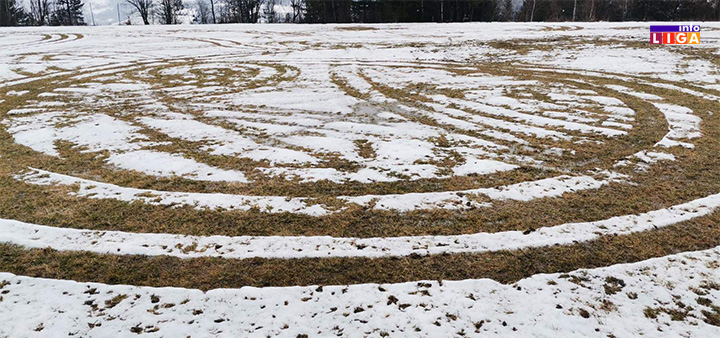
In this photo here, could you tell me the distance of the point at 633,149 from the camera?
771cm

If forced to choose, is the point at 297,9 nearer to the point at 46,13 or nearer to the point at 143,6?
the point at 143,6

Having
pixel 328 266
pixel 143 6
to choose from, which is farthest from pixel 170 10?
pixel 328 266

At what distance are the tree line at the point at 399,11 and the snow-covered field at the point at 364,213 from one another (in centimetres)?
4571

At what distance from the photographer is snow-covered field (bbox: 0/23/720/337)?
3842 millimetres

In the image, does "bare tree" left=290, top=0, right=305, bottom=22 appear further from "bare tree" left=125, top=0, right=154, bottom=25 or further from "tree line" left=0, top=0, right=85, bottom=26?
"tree line" left=0, top=0, right=85, bottom=26

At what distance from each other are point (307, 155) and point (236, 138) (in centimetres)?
198

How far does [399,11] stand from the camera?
179ft

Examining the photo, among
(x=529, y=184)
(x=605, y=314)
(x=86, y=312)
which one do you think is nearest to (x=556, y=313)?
(x=605, y=314)

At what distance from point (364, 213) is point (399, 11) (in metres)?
53.6

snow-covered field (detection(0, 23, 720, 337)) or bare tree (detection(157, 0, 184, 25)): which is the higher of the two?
bare tree (detection(157, 0, 184, 25))

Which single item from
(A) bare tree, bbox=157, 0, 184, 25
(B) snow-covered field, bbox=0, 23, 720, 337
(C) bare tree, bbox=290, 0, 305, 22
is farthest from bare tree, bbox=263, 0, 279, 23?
(B) snow-covered field, bbox=0, 23, 720, 337

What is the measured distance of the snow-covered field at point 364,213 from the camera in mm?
3842

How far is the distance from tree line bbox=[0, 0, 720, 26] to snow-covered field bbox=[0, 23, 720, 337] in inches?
1800

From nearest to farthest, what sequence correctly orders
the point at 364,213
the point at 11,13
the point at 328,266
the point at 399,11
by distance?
1. the point at 328,266
2. the point at 364,213
3. the point at 399,11
4. the point at 11,13
